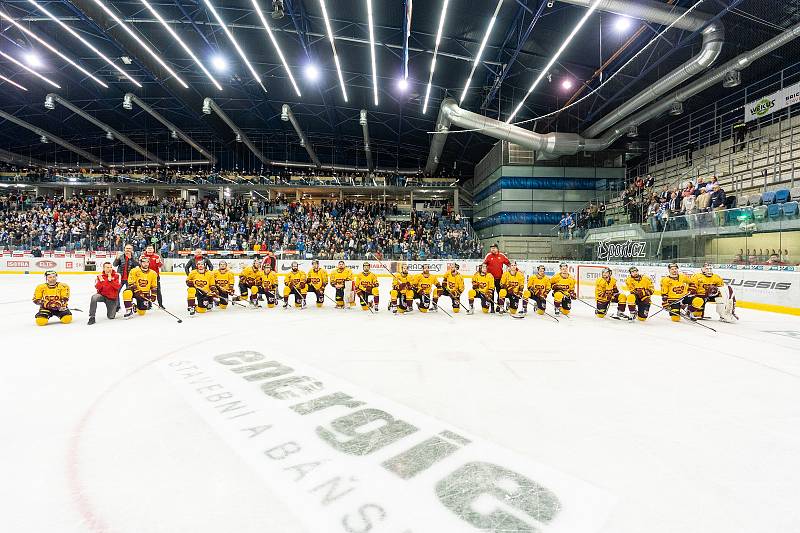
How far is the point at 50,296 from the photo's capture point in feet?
21.2

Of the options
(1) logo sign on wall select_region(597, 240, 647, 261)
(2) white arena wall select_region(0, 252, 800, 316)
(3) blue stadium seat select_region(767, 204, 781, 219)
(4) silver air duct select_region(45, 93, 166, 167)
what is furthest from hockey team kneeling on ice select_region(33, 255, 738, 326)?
(4) silver air duct select_region(45, 93, 166, 167)

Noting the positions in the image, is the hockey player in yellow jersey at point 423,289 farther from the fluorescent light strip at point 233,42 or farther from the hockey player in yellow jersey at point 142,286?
the fluorescent light strip at point 233,42

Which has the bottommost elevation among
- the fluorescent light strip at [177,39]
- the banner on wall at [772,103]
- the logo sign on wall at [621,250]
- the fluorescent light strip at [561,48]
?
the logo sign on wall at [621,250]

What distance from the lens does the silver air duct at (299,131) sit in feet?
60.3

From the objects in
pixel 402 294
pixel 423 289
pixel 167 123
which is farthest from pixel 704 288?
pixel 167 123

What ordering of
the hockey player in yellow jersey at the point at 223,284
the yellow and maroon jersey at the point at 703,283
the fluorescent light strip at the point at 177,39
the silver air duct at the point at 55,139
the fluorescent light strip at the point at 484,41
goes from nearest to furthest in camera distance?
1. the yellow and maroon jersey at the point at 703,283
2. the hockey player in yellow jersey at the point at 223,284
3. the fluorescent light strip at the point at 484,41
4. the fluorescent light strip at the point at 177,39
5. the silver air duct at the point at 55,139

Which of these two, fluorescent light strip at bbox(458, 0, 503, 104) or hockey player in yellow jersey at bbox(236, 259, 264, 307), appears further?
fluorescent light strip at bbox(458, 0, 503, 104)

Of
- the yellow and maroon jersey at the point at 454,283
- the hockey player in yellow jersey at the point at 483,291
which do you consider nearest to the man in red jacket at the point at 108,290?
the yellow and maroon jersey at the point at 454,283

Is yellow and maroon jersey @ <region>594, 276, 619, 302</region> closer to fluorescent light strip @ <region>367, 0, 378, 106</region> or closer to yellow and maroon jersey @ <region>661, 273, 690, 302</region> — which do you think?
yellow and maroon jersey @ <region>661, 273, 690, 302</region>

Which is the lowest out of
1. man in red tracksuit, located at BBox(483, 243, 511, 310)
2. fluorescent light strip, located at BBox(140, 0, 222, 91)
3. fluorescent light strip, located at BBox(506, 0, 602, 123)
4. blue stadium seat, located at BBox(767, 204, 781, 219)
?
man in red tracksuit, located at BBox(483, 243, 511, 310)

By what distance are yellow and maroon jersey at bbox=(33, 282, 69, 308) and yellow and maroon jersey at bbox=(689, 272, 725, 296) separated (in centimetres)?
1181

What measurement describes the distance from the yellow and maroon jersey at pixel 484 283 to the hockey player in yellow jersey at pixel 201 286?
19.0ft

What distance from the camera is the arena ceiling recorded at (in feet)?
37.3

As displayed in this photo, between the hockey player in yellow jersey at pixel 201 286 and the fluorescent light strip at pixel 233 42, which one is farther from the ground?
the fluorescent light strip at pixel 233 42
